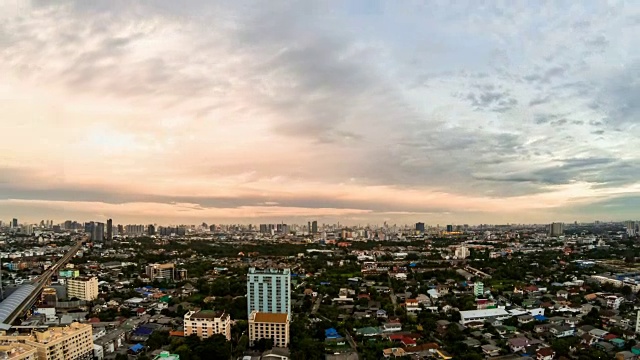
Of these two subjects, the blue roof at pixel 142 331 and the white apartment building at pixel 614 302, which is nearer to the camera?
the blue roof at pixel 142 331

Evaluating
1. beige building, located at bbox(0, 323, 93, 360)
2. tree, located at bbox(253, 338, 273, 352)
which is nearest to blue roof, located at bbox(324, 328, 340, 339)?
tree, located at bbox(253, 338, 273, 352)

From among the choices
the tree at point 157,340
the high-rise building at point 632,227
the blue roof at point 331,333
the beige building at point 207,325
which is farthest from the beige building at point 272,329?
the high-rise building at point 632,227

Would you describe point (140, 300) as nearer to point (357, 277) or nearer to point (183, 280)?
point (183, 280)

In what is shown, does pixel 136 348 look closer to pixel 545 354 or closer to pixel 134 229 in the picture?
pixel 545 354

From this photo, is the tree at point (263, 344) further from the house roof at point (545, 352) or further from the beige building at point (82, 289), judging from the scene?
the beige building at point (82, 289)

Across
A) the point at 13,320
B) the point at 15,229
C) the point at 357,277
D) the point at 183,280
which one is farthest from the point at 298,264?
the point at 15,229

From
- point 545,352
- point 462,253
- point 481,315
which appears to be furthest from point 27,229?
point 545,352

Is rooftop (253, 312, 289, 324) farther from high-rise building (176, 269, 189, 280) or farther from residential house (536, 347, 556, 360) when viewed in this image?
high-rise building (176, 269, 189, 280)
